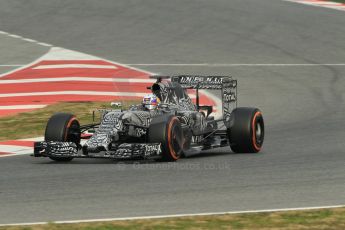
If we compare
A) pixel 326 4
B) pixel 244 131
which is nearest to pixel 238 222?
pixel 244 131

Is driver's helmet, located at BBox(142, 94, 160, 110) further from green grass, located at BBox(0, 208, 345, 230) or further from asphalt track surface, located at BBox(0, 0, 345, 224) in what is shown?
green grass, located at BBox(0, 208, 345, 230)

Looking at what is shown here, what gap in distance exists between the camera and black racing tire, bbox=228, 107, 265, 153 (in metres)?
16.0

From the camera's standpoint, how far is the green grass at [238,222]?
379 inches

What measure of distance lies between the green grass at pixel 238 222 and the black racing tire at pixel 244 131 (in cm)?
577

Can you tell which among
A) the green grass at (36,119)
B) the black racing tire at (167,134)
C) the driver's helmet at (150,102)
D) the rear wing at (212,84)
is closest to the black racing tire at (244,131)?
the rear wing at (212,84)

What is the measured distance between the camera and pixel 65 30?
107 ft

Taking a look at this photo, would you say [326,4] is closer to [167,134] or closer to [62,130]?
[62,130]

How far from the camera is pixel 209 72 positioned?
26375 millimetres

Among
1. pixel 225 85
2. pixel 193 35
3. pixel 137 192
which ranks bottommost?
pixel 137 192

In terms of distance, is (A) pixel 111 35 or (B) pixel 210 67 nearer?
(B) pixel 210 67

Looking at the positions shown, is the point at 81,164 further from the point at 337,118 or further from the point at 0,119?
the point at 337,118

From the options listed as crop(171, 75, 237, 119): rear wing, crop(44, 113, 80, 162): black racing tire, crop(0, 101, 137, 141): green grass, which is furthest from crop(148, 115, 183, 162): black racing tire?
crop(0, 101, 137, 141): green grass

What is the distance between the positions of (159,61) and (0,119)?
332 inches

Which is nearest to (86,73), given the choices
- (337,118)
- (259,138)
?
(337,118)
